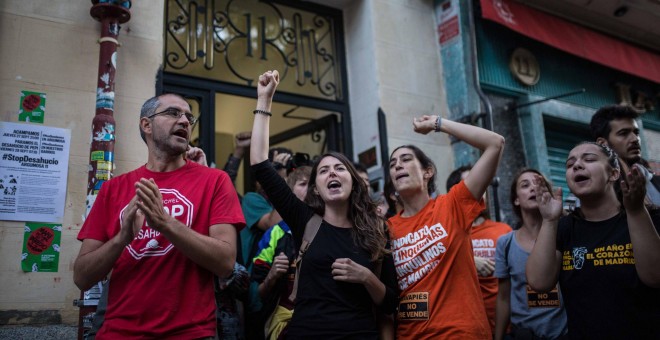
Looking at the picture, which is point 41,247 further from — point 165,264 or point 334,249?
point 334,249

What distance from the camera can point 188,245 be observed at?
2.43 metres

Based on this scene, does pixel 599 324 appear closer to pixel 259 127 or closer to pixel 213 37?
pixel 259 127

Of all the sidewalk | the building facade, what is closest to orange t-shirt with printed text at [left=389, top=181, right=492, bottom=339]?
the building facade

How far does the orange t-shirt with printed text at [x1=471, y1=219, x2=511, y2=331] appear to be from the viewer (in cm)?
388

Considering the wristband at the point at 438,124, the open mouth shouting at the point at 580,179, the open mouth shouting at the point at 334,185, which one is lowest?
the open mouth shouting at the point at 580,179

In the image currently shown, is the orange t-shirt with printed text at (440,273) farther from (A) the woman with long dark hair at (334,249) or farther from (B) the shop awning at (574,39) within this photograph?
(B) the shop awning at (574,39)

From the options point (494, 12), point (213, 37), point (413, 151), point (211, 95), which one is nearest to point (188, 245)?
point (413, 151)

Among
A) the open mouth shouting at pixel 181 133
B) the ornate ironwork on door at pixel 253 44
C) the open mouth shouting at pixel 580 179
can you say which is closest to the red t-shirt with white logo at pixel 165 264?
the open mouth shouting at pixel 181 133

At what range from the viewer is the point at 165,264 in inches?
101

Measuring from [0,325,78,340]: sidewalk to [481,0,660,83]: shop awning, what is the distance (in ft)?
16.4

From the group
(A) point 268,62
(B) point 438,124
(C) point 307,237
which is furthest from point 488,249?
(A) point 268,62

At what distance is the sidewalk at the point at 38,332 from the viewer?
11.6 ft

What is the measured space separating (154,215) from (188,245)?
0.68ft

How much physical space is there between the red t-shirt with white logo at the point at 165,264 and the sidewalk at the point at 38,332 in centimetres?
139
